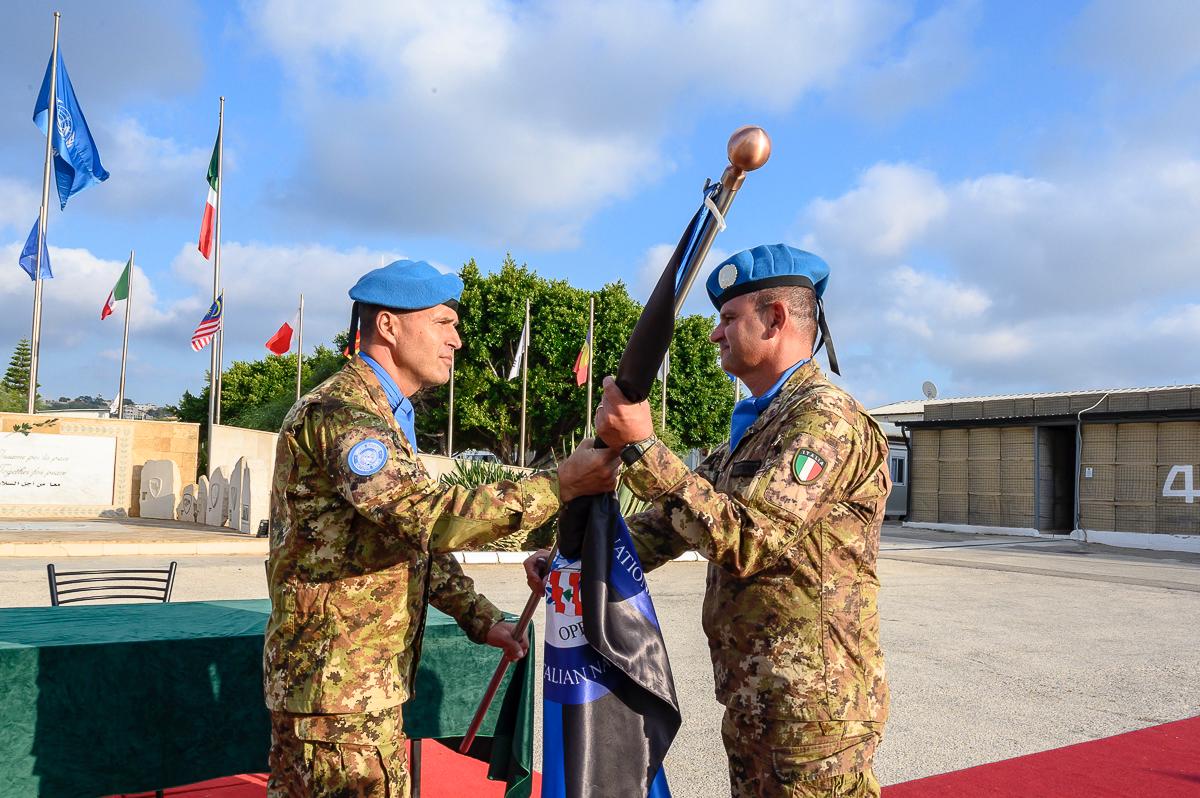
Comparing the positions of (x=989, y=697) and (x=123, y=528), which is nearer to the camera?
(x=989, y=697)

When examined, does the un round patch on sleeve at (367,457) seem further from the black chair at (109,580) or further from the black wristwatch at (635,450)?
the black chair at (109,580)

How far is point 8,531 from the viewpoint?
17656 millimetres

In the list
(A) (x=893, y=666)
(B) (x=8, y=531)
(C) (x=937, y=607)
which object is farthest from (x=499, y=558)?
(B) (x=8, y=531)

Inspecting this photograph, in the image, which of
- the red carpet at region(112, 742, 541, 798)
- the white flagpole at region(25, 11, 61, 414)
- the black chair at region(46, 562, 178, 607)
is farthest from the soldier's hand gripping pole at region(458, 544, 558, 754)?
the white flagpole at region(25, 11, 61, 414)

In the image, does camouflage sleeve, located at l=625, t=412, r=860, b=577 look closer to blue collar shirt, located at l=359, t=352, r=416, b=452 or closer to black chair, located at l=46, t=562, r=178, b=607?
blue collar shirt, located at l=359, t=352, r=416, b=452

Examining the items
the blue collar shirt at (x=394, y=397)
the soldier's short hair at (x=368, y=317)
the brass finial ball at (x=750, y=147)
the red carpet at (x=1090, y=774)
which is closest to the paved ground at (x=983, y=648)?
the red carpet at (x=1090, y=774)

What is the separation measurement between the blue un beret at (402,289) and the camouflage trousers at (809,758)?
1428 mm

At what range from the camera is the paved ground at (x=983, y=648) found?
5297 millimetres

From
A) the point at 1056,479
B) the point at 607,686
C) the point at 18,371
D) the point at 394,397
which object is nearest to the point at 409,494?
the point at 394,397

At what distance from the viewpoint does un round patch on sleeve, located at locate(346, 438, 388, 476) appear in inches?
83.4

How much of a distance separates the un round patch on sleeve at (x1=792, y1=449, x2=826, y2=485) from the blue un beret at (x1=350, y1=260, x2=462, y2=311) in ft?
3.74

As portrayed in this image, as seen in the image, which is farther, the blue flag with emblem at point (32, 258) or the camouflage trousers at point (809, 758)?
the blue flag with emblem at point (32, 258)

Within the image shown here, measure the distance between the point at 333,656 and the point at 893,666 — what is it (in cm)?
606

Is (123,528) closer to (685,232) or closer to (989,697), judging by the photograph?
(989,697)
